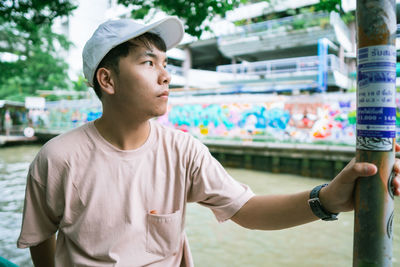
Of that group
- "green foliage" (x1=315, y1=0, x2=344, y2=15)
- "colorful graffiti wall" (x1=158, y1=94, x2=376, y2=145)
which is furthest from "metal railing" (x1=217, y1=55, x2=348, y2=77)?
"green foliage" (x1=315, y1=0, x2=344, y2=15)

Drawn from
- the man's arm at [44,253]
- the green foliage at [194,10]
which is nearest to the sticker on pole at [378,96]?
the man's arm at [44,253]

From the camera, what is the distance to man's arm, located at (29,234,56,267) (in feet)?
4.40

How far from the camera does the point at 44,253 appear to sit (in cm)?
136

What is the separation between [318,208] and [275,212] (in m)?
0.18

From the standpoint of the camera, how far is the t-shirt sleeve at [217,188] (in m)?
1.23

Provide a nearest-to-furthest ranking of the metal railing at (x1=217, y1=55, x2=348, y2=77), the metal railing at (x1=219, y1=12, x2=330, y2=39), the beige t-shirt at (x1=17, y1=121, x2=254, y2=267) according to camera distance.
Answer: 1. the beige t-shirt at (x1=17, y1=121, x2=254, y2=267)
2. the metal railing at (x1=219, y1=12, x2=330, y2=39)
3. the metal railing at (x1=217, y1=55, x2=348, y2=77)

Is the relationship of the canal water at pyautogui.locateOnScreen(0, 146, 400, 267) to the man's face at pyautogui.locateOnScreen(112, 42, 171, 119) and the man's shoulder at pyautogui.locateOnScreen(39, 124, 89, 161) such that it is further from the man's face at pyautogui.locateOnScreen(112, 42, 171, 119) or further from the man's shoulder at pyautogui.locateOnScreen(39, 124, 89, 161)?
the man's face at pyautogui.locateOnScreen(112, 42, 171, 119)

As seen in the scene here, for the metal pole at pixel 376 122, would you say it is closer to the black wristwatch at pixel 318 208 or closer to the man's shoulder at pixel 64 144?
the black wristwatch at pixel 318 208

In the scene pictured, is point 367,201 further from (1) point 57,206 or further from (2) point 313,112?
(2) point 313,112

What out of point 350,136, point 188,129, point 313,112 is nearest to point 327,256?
point 350,136

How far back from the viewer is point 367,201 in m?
0.78

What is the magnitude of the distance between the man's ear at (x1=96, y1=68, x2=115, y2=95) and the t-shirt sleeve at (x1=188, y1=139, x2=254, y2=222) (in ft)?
1.43

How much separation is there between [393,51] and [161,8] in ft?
9.62

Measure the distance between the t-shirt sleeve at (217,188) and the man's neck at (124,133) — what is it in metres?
0.24
